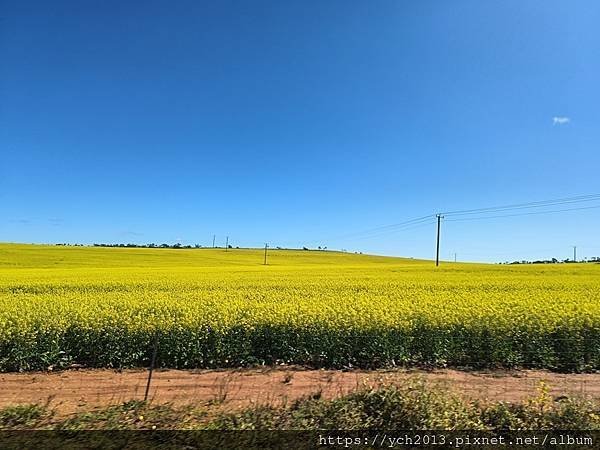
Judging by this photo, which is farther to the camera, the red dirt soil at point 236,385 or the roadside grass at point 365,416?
the red dirt soil at point 236,385

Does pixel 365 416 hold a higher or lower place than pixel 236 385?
higher

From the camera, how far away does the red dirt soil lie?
27.7ft

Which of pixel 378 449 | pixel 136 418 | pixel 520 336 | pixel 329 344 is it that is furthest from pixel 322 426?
pixel 520 336

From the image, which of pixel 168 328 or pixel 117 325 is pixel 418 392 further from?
pixel 117 325

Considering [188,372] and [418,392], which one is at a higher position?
[418,392]

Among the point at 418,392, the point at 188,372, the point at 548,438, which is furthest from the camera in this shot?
the point at 188,372

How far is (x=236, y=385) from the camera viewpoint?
9688 mm

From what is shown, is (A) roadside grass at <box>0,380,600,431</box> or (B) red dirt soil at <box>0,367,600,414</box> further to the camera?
(B) red dirt soil at <box>0,367,600,414</box>

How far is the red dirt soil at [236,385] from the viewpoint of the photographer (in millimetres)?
8438

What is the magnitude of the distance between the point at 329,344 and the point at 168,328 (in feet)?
13.7

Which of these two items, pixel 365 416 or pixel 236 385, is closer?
pixel 365 416

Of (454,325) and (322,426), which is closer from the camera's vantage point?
(322,426)

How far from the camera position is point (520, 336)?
1195 cm

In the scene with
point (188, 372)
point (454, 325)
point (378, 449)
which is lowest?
point (188, 372)
